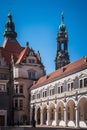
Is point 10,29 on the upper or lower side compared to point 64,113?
upper

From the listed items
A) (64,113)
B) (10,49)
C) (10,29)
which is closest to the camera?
(64,113)

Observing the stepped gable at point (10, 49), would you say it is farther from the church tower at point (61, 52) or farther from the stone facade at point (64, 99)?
the church tower at point (61, 52)

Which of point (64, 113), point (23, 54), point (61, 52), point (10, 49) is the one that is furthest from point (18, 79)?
point (61, 52)

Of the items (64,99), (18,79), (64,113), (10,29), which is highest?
(10,29)

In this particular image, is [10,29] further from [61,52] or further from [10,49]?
[61,52]

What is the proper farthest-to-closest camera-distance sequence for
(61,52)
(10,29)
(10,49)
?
1. (61,52)
2. (10,29)
3. (10,49)

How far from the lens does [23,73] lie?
6581 cm

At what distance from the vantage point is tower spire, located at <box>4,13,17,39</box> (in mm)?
78188

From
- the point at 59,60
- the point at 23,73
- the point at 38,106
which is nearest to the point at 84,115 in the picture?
the point at 38,106

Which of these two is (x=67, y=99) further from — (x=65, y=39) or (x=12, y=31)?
(x=65, y=39)

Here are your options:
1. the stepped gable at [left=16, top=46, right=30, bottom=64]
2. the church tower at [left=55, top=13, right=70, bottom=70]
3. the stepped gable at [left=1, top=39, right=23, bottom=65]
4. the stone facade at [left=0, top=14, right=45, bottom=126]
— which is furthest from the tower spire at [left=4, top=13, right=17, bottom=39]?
the church tower at [left=55, top=13, right=70, bottom=70]

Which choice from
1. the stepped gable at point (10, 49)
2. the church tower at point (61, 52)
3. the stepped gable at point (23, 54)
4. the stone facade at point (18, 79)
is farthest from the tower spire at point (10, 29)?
the church tower at point (61, 52)

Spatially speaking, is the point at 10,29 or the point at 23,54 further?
the point at 10,29

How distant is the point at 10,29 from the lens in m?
80.3
